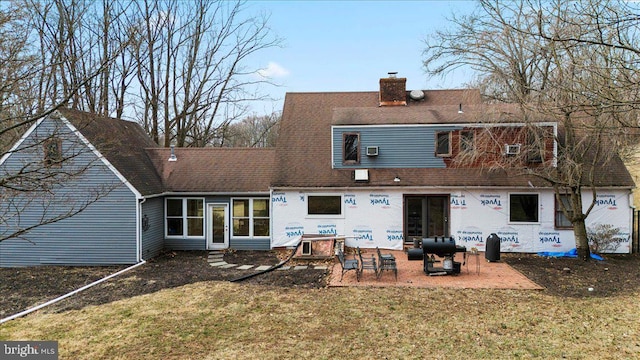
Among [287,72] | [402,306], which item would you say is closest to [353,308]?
[402,306]

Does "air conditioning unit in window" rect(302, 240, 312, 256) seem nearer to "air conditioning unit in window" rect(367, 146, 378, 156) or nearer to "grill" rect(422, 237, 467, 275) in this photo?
"grill" rect(422, 237, 467, 275)

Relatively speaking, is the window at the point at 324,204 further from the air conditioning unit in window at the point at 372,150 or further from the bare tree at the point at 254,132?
the bare tree at the point at 254,132

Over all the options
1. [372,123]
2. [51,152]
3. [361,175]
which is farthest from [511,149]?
[51,152]

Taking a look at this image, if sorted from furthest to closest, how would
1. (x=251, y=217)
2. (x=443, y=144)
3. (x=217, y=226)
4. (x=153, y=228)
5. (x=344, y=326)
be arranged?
(x=217, y=226)
(x=251, y=217)
(x=443, y=144)
(x=153, y=228)
(x=344, y=326)

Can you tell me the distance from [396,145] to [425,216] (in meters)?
3.02

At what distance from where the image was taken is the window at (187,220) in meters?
16.2

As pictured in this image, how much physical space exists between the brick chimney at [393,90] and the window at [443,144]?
3.57 meters

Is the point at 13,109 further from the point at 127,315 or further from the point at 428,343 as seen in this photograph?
the point at 428,343

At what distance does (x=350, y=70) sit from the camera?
74.5ft

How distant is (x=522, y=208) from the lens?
14766 millimetres

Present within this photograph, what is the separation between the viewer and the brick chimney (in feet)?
60.4

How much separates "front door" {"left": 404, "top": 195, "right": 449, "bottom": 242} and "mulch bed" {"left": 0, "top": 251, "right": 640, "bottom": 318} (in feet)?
8.39

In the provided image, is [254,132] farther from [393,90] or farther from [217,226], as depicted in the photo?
[217,226]

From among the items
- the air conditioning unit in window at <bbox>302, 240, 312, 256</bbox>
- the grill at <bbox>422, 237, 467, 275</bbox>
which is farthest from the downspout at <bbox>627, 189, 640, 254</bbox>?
the air conditioning unit in window at <bbox>302, 240, 312, 256</bbox>
